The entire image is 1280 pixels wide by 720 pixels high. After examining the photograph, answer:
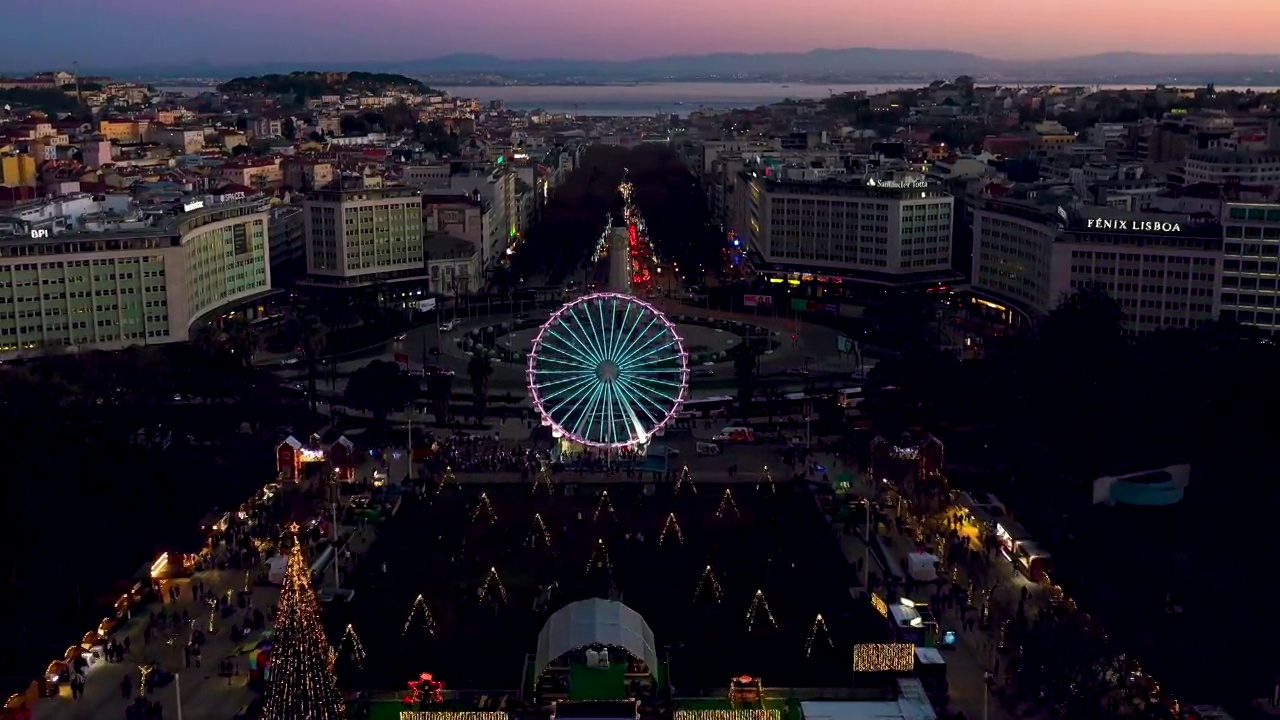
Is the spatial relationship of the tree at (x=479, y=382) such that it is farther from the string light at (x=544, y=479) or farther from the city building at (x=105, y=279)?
the city building at (x=105, y=279)

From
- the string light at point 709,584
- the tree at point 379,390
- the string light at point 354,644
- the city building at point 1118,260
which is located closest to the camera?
the string light at point 354,644

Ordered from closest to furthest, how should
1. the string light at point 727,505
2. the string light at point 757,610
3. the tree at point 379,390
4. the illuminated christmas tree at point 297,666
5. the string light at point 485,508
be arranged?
the illuminated christmas tree at point 297,666 → the string light at point 757,610 → the string light at point 485,508 → the string light at point 727,505 → the tree at point 379,390

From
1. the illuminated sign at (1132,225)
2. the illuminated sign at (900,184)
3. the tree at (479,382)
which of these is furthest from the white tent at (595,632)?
the illuminated sign at (900,184)

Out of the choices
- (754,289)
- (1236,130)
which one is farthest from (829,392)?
(1236,130)

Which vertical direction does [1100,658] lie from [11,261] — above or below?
below

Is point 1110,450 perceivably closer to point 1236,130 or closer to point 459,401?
point 459,401
